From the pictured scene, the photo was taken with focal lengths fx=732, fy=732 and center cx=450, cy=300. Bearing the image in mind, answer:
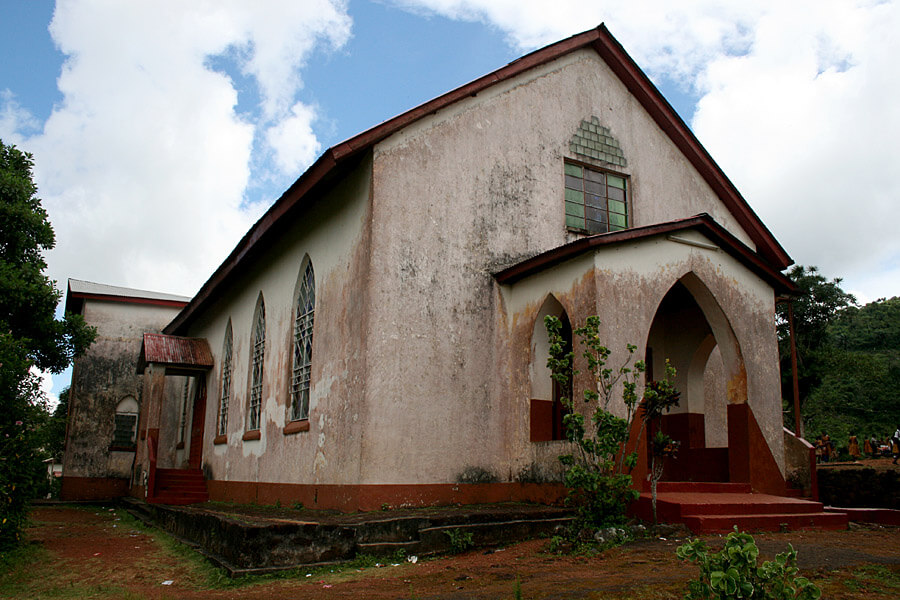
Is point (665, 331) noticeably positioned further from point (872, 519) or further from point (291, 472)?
point (291, 472)

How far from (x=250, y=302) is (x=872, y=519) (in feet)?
39.7

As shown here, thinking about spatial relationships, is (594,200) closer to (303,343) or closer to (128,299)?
(303,343)

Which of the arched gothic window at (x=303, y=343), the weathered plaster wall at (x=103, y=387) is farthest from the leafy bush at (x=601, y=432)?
the weathered plaster wall at (x=103, y=387)

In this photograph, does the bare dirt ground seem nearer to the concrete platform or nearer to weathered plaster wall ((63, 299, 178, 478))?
the concrete platform

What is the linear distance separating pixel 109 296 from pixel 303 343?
555 inches

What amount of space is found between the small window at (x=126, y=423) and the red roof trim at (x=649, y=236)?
57.0 ft

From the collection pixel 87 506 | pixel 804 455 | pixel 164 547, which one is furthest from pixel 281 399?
pixel 87 506

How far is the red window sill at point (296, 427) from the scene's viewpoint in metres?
11.4

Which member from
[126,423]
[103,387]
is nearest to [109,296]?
[103,387]

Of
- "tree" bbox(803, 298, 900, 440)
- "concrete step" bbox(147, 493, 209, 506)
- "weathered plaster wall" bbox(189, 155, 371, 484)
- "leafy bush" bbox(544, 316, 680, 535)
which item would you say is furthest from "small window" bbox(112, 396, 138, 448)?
"tree" bbox(803, 298, 900, 440)

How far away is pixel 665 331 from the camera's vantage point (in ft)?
41.1

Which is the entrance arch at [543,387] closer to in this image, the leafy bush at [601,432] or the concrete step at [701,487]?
the leafy bush at [601,432]

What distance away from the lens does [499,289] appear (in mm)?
10891

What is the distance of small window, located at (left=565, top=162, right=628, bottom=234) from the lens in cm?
1202
